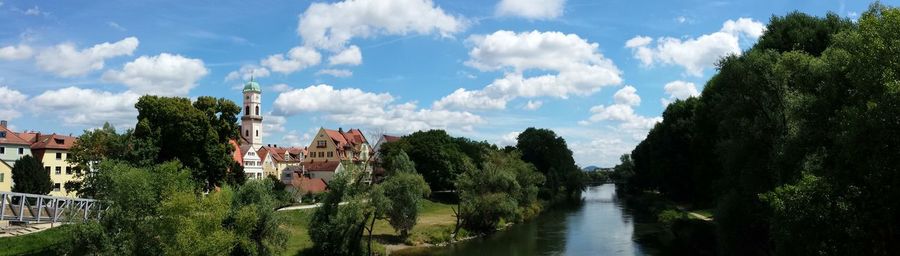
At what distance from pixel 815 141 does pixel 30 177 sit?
5706 cm

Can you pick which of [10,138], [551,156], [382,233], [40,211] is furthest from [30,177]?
[551,156]

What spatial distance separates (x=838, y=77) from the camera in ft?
61.5

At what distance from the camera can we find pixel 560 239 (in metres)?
48.9

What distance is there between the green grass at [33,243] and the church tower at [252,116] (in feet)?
204

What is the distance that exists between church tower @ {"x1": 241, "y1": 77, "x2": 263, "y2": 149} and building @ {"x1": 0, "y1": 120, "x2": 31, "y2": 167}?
3167cm

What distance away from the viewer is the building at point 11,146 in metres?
63.8

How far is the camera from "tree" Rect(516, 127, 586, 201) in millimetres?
109500

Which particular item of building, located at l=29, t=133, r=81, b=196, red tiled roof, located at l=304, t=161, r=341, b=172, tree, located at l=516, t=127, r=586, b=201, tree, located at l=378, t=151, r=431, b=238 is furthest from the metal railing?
tree, located at l=516, t=127, r=586, b=201

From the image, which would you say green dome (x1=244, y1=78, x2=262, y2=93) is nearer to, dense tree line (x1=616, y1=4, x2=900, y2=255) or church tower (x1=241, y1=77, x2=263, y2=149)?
church tower (x1=241, y1=77, x2=263, y2=149)

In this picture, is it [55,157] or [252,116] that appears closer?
[55,157]

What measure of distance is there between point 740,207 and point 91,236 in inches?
1123

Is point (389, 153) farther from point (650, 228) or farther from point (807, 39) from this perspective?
point (807, 39)

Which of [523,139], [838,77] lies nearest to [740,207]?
[838,77]

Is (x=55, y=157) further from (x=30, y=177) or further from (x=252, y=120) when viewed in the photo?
(x=252, y=120)
